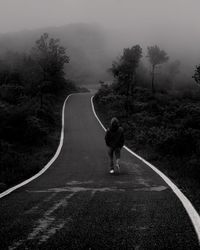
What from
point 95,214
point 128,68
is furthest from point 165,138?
point 128,68

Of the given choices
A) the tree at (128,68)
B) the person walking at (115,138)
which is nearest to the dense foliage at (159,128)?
the tree at (128,68)

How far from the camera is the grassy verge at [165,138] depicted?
1277cm

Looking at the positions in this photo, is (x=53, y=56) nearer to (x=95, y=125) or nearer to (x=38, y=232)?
(x=95, y=125)

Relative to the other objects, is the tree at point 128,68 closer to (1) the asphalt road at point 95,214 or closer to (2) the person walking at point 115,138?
(2) the person walking at point 115,138

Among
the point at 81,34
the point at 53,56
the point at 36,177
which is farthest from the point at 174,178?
the point at 81,34

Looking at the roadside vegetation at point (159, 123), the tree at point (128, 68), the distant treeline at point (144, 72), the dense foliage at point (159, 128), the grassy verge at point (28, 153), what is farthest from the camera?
the distant treeline at point (144, 72)

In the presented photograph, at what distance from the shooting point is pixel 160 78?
116m

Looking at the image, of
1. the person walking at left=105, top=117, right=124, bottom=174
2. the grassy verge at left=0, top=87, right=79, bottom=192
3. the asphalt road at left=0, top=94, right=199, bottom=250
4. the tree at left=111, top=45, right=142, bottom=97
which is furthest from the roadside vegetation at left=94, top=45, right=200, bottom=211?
the grassy verge at left=0, top=87, right=79, bottom=192

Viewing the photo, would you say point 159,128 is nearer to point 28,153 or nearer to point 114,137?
point 28,153

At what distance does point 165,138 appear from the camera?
784 inches

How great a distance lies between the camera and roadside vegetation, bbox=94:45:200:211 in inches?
563

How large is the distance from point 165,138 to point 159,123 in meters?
19.4

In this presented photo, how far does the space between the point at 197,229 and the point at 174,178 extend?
641cm

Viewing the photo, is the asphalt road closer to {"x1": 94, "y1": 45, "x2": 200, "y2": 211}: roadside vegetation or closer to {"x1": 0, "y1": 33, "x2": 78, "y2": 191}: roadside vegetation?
{"x1": 94, "y1": 45, "x2": 200, "y2": 211}: roadside vegetation
